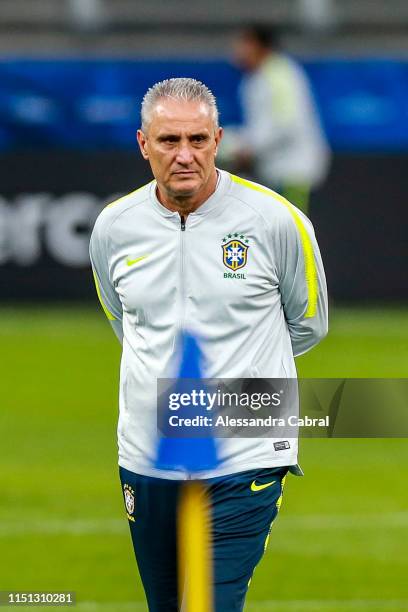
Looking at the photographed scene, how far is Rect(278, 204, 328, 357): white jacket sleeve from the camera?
5102mm

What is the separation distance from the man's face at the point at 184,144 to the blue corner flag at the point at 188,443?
48 centimetres

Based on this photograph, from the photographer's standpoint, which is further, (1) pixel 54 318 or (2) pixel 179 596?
(1) pixel 54 318

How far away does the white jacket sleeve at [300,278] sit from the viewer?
5.10 meters

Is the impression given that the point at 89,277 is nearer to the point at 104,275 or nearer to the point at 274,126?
the point at 274,126

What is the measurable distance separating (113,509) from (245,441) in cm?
467

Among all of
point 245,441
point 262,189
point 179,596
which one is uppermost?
point 262,189

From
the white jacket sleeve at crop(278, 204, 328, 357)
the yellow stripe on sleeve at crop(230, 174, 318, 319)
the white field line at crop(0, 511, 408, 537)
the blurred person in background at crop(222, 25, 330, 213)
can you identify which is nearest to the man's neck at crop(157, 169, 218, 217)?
the yellow stripe on sleeve at crop(230, 174, 318, 319)

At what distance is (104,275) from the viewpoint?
18.1ft

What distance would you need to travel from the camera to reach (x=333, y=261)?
16.9 metres

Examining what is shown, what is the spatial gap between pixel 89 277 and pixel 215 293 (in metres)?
12.1

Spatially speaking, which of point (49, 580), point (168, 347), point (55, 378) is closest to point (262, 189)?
point (168, 347)

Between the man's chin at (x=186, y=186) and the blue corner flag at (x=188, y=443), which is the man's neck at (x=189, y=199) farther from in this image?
the blue corner flag at (x=188, y=443)

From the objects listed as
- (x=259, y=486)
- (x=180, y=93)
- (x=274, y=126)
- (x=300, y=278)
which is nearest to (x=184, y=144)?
(x=180, y=93)

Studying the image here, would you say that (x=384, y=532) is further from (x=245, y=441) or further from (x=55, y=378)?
Result: (x=55, y=378)
